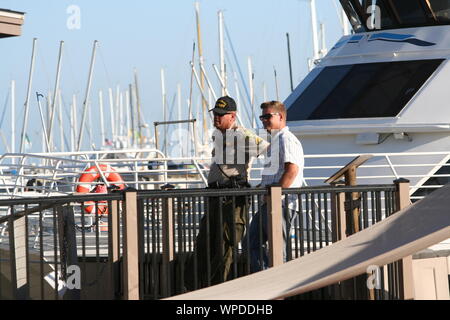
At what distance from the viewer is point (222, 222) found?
952 centimetres

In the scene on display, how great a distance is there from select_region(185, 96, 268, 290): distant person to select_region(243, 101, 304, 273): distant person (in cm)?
17

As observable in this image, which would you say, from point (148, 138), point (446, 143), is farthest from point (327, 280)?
point (148, 138)

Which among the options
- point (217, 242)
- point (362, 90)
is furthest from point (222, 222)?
point (362, 90)

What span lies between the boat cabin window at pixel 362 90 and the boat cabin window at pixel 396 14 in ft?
2.93

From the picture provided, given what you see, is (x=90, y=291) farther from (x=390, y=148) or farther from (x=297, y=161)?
(x=390, y=148)

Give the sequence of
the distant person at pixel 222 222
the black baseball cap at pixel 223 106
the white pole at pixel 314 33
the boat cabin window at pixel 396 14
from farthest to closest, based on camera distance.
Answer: the white pole at pixel 314 33
the boat cabin window at pixel 396 14
the black baseball cap at pixel 223 106
the distant person at pixel 222 222

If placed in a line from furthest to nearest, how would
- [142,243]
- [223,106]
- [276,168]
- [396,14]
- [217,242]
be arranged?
[396,14], [223,106], [276,168], [217,242], [142,243]

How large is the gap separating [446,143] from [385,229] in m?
7.90

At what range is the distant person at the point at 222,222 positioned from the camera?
31.4 feet

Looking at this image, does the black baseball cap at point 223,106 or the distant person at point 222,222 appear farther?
the black baseball cap at point 223,106

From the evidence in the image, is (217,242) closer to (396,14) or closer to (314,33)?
(396,14)

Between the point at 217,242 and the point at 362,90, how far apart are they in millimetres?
7729

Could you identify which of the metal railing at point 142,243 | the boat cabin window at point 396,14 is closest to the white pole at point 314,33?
the boat cabin window at point 396,14

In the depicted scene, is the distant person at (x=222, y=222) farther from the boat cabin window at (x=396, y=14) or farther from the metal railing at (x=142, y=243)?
the boat cabin window at (x=396, y=14)
